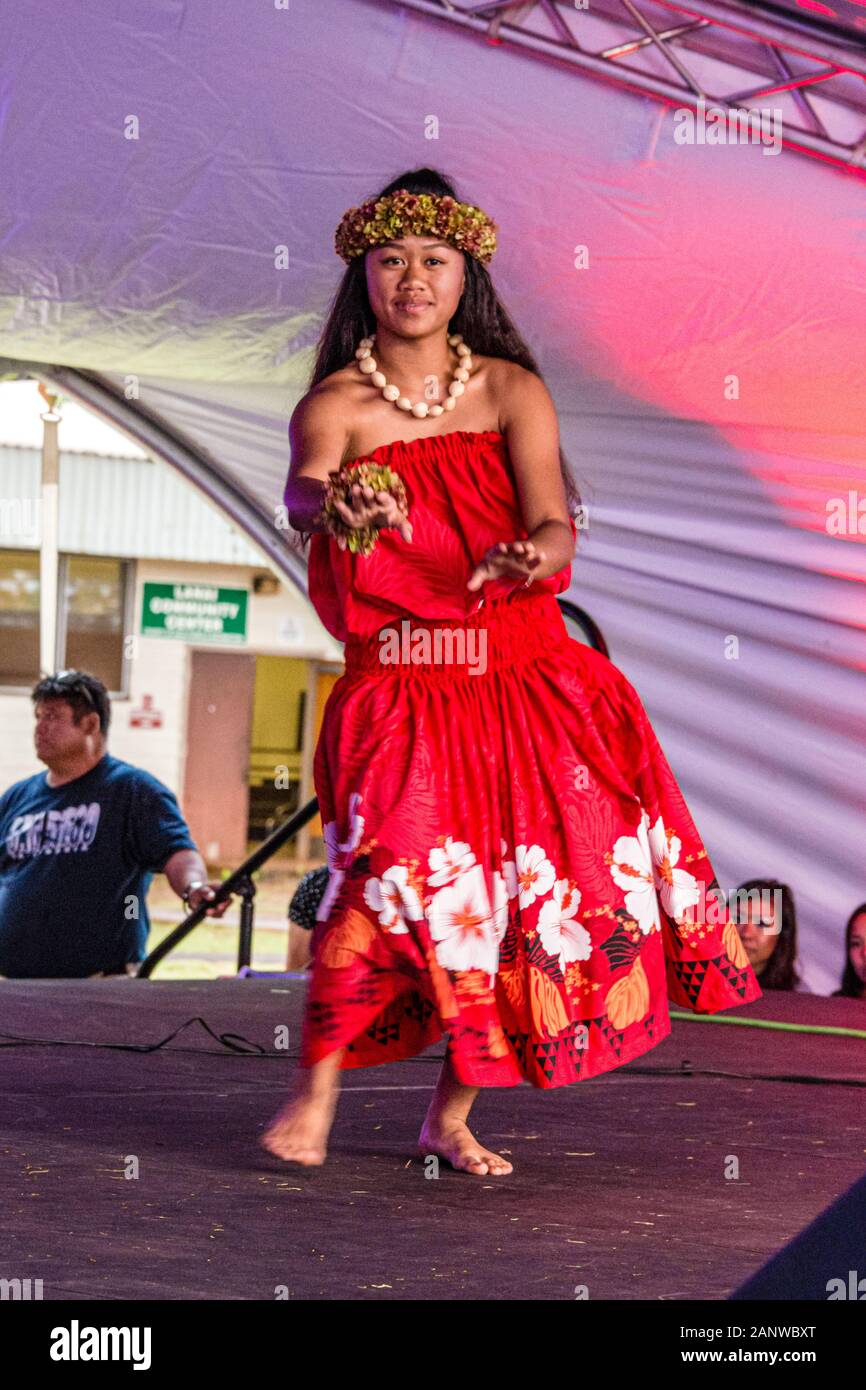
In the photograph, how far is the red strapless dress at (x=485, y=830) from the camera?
1867 mm

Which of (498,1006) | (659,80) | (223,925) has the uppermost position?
(659,80)

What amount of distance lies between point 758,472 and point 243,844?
31.4 feet

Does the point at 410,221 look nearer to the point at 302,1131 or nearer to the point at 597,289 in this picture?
the point at 302,1131

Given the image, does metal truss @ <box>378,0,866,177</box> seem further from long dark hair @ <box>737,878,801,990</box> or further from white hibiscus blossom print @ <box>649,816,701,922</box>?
white hibiscus blossom print @ <box>649,816,701,922</box>

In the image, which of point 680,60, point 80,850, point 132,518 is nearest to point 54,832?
point 80,850

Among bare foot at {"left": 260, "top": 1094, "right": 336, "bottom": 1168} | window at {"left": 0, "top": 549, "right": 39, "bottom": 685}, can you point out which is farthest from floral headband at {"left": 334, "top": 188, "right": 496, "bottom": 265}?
window at {"left": 0, "top": 549, "right": 39, "bottom": 685}

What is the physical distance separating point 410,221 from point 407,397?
235 millimetres

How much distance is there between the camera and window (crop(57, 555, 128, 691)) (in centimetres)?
1247

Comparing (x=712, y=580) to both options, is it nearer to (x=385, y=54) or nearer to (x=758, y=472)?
(x=758, y=472)

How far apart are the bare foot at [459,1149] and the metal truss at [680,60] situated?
2.41 metres

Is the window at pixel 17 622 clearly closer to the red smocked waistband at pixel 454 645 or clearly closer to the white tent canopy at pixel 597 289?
the white tent canopy at pixel 597 289

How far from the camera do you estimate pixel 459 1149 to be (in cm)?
200

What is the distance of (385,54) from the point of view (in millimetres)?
3539
